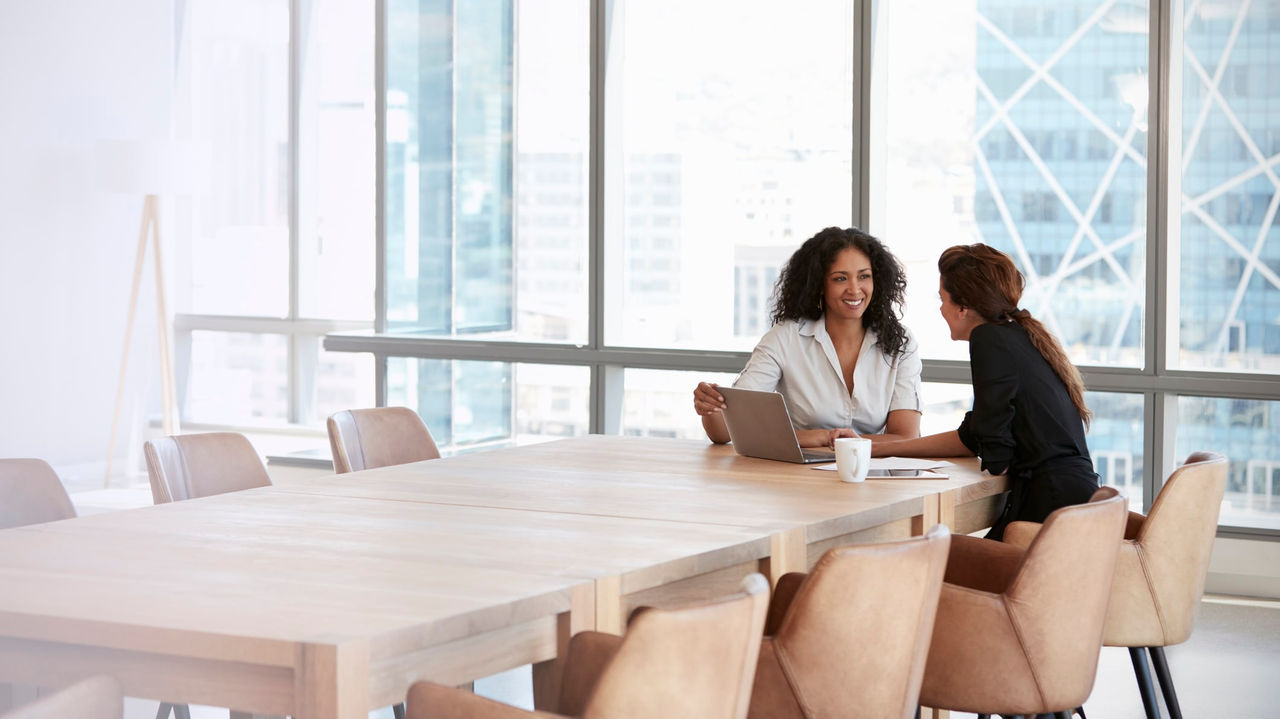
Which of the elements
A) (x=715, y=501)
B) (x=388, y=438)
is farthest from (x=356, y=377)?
(x=715, y=501)

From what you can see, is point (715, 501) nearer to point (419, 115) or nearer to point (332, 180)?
point (419, 115)

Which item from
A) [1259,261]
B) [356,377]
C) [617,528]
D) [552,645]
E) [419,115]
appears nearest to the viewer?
[552,645]

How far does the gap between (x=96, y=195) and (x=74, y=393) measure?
3.81ft

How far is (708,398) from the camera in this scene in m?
3.63

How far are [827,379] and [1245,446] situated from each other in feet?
6.75

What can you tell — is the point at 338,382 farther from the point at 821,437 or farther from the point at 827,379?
the point at 821,437

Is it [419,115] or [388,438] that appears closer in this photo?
[388,438]

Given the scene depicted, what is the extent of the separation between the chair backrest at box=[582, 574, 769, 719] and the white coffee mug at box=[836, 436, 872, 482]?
4.38 ft

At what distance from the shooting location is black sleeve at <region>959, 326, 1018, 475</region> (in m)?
3.31

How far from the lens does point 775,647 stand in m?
2.12

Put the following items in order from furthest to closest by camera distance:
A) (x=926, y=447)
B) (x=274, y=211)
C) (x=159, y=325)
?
1. (x=274, y=211)
2. (x=159, y=325)
3. (x=926, y=447)

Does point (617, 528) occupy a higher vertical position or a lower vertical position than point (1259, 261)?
lower

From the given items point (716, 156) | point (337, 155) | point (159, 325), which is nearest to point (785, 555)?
point (716, 156)

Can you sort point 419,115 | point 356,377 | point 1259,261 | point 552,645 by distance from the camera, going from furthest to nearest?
point 356,377, point 419,115, point 1259,261, point 552,645
